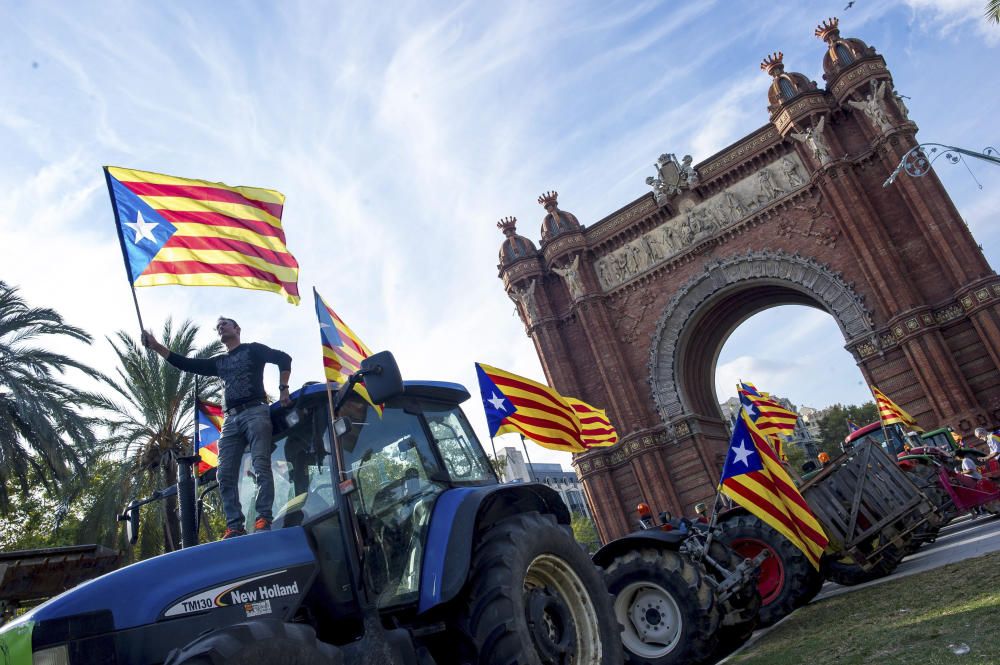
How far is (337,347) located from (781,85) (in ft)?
74.2

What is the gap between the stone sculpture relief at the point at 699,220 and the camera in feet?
75.9

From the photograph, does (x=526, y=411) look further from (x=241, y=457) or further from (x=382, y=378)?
(x=382, y=378)

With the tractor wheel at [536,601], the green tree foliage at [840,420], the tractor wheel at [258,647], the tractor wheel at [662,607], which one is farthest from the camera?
the green tree foliage at [840,420]

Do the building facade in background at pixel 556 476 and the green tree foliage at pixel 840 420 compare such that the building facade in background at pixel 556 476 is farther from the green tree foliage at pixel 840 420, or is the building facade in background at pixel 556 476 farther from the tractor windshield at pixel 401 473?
the tractor windshield at pixel 401 473

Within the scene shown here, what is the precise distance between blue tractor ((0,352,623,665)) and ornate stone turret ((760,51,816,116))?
21801 mm

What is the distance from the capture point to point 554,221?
27281 mm

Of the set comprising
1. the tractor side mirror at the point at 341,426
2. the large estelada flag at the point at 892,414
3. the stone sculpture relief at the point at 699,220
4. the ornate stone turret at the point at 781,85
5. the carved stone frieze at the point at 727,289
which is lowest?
the large estelada flag at the point at 892,414

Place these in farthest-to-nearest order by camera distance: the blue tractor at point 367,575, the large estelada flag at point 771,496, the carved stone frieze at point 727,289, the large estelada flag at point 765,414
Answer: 1. the carved stone frieze at point 727,289
2. the large estelada flag at point 765,414
3. the large estelada flag at point 771,496
4. the blue tractor at point 367,575

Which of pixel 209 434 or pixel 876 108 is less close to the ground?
pixel 876 108

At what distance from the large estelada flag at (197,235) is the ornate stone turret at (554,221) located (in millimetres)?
21291

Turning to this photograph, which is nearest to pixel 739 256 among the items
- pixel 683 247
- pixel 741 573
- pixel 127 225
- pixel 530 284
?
pixel 683 247

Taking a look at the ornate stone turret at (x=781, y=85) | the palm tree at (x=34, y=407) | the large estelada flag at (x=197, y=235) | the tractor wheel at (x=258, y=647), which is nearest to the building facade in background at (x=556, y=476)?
the ornate stone turret at (x=781, y=85)

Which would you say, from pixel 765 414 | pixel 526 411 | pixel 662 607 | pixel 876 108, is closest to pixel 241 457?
pixel 662 607

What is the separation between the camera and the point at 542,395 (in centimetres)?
1191
